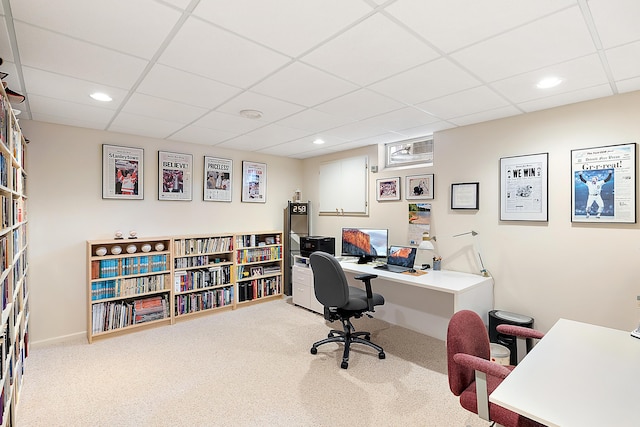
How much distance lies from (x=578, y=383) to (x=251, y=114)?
2944mm

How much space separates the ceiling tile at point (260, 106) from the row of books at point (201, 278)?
231 cm

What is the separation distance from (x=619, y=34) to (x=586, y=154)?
1275mm

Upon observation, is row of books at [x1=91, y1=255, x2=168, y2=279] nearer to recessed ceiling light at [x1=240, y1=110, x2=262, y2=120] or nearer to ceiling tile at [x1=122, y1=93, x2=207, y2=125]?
ceiling tile at [x1=122, y1=93, x2=207, y2=125]

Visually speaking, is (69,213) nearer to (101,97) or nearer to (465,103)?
(101,97)

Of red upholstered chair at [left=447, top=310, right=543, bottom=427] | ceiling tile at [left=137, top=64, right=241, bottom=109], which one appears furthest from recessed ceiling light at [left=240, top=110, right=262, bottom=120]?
red upholstered chair at [left=447, top=310, right=543, bottom=427]

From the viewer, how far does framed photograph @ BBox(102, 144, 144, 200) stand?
3732mm

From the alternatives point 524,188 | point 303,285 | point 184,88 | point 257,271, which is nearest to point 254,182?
point 257,271

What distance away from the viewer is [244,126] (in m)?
3.47

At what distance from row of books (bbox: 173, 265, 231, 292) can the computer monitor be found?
1.73m

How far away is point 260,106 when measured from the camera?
2.79 m

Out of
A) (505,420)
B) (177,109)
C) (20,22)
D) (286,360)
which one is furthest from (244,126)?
(505,420)

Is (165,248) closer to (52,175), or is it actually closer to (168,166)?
(168,166)

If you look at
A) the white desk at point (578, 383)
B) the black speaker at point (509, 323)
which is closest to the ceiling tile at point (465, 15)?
the white desk at point (578, 383)

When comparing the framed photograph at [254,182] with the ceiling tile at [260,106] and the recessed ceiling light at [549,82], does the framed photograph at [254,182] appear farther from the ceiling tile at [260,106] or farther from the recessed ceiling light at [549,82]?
the recessed ceiling light at [549,82]
